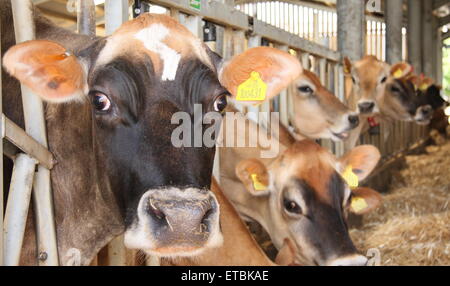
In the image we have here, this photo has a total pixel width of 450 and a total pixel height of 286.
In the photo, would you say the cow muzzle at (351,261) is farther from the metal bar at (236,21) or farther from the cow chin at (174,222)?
the metal bar at (236,21)

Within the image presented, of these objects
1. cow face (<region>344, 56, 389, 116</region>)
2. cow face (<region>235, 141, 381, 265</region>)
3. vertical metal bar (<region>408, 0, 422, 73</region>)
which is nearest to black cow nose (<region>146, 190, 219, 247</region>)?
cow face (<region>235, 141, 381, 265</region>)

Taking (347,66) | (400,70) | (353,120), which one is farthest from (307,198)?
(400,70)

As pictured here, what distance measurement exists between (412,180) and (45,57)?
6.46 metres

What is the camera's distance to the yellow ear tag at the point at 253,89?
260 centimetres

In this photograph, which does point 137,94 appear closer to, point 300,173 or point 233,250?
point 233,250

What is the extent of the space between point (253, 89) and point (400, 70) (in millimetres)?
4849

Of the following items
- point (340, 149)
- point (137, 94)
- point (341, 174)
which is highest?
point (137, 94)

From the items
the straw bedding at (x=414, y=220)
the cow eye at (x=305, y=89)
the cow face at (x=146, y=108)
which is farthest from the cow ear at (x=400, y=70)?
the cow face at (x=146, y=108)

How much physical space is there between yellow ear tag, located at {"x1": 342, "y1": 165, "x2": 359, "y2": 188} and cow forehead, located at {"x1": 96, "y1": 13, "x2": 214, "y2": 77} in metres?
1.46

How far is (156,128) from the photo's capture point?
2096 millimetres

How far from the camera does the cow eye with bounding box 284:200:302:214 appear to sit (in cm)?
332

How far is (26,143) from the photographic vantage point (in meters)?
2.23

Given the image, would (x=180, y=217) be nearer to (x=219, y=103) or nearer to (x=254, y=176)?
(x=219, y=103)
